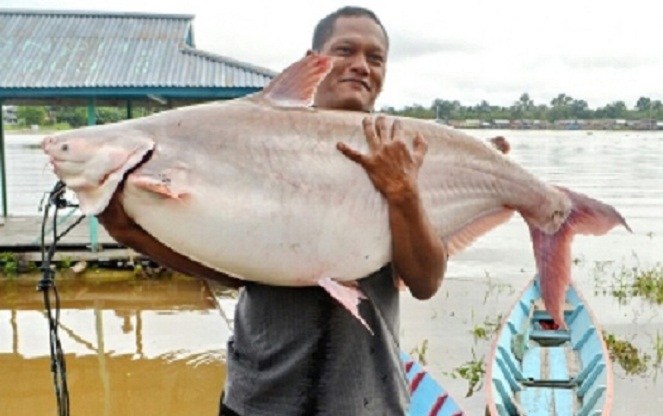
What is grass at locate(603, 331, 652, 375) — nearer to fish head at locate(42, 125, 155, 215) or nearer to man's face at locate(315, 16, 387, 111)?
man's face at locate(315, 16, 387, 111)

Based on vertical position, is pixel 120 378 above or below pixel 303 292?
below

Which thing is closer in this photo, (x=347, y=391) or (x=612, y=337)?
(x=347, y=391)

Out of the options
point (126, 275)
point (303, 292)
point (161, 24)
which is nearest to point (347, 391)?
point (303, 292)

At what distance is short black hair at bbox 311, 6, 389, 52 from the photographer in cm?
231

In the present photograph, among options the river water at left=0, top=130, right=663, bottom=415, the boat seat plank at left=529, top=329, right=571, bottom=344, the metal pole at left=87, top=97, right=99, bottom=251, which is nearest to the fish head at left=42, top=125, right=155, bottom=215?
the river water at left=0, top=130, right=663, bottom=415

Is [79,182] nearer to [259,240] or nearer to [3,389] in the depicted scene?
[259,240]

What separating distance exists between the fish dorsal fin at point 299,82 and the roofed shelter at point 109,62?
363 inches

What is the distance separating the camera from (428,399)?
209 inches

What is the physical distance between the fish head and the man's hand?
53cm

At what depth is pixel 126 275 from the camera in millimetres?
11984

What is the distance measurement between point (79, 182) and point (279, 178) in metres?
0.48

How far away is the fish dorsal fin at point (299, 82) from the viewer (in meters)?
2.02

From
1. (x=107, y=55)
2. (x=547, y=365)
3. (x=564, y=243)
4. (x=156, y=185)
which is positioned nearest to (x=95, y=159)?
(x=156, y=185)

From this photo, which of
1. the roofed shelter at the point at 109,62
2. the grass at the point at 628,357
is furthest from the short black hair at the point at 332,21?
the roofed shelter at the point at 109,62
